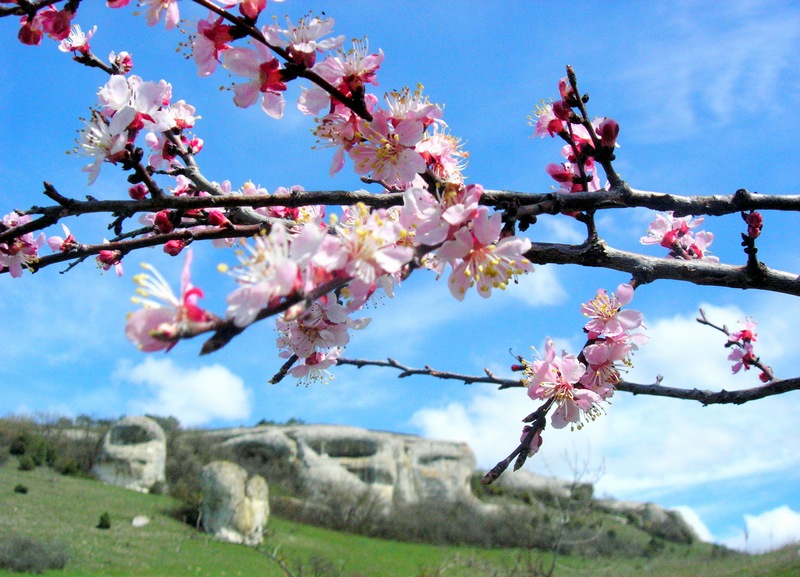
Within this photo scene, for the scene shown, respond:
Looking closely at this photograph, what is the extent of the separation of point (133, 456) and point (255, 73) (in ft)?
47.8

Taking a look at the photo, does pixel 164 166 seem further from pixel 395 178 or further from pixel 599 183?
pixel 599 183

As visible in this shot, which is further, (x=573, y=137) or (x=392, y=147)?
(x=573, y=137)

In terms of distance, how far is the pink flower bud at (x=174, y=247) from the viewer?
4.01 ft

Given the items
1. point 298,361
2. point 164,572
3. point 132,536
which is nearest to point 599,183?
point 298,361

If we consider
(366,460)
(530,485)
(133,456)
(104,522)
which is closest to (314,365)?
(104,522)

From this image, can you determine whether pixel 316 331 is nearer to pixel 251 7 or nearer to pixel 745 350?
pixel 251 7

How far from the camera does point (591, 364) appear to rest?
1.31 metres

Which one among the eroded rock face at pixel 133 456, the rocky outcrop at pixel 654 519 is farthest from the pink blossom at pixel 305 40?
the rocky outcrop at pixel 654 519

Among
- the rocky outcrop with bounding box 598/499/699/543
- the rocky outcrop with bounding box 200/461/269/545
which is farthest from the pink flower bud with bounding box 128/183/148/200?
the rocky outcrop with bounding box 598/499/699/543

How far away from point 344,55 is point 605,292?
767 mm

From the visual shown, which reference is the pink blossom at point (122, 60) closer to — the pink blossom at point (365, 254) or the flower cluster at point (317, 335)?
the flower cluster at point (317, 335)

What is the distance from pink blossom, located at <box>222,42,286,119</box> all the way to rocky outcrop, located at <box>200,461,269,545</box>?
37.9 feet

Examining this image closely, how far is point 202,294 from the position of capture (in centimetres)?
68

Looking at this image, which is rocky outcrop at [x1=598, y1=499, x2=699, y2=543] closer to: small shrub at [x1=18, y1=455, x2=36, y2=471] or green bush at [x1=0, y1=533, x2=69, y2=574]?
small shrub at [x1=18, y1=455, x2=36, y2=471]
